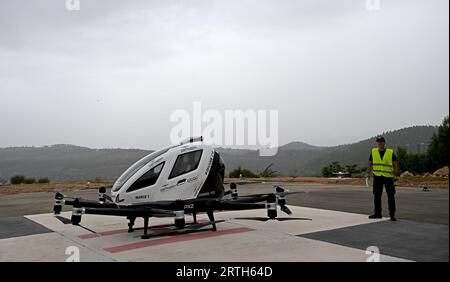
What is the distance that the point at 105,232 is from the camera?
307 inches

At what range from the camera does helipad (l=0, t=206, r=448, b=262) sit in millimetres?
5320

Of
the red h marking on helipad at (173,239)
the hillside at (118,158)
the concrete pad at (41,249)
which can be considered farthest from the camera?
the hillside at (118,158)

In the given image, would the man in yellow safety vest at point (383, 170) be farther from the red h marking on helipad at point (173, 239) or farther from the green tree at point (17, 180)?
the green tree at point (17, 180)

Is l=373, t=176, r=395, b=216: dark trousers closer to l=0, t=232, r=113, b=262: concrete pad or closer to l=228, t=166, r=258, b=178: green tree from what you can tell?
l=0, t=232, r=113, b=262: concrete pad

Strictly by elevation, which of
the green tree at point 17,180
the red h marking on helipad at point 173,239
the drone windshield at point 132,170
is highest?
the drone windshield at point 132,170

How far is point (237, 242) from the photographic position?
6316 millimetres

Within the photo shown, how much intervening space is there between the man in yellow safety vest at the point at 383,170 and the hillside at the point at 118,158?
56.9 metres

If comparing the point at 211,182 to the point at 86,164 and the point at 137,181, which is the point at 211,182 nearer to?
the point at 137,181

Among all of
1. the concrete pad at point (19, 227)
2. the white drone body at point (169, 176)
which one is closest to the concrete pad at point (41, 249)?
the concrete pad at point (19, 227)

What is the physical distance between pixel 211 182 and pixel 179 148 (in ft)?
3.23

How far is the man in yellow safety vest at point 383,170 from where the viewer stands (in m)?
8.10

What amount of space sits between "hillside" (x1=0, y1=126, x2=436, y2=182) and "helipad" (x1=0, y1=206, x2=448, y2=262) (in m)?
57.4

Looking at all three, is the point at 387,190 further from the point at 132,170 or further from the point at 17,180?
the point at 17,180
